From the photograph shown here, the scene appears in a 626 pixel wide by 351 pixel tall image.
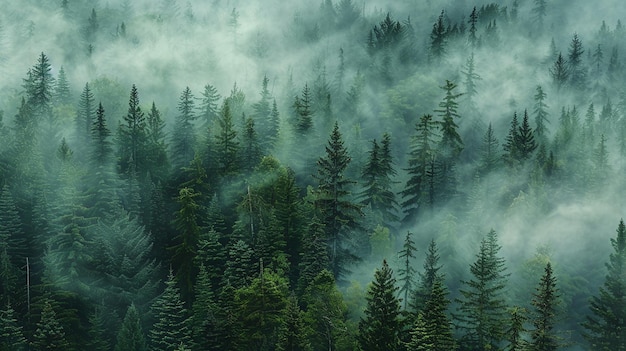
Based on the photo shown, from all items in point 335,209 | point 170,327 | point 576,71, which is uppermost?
point 576,71

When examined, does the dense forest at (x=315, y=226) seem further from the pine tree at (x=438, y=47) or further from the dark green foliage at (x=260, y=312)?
the pine tree at (x=438, y=47)

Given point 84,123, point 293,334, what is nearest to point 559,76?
point 84,123

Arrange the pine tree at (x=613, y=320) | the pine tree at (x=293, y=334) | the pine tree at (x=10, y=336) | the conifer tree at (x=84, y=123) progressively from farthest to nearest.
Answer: the conifer tree at (x=84, y=123)
the pine tree at (x=10, y=336)
the pine tree at (x=613, y=320)
the pine tree at (x=293, y=334)

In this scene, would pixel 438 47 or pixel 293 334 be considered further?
pixel 438 47

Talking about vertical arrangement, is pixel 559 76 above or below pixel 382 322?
above

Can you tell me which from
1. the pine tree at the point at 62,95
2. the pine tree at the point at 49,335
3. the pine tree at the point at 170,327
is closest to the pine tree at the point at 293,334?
the pine tree at the point at 170,327

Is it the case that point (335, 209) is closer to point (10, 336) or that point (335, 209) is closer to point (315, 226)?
point (315, 226)
